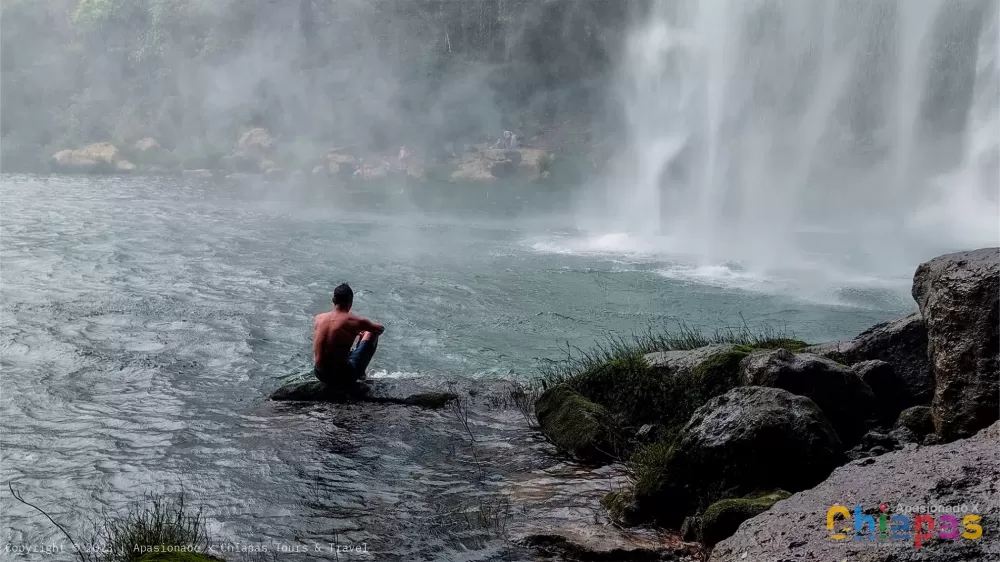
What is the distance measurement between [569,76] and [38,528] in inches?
1363

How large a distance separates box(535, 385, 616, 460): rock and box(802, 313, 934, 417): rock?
193cm

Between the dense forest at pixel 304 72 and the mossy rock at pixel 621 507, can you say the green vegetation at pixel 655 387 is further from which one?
the dense forest at pixel 304 72

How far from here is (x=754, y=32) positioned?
26.6 m

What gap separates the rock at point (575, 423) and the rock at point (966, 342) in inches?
87.2

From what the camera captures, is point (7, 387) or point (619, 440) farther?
point (7, 387)

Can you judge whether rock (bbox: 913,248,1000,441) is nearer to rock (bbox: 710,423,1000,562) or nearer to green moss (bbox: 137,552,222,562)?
rock (bbox: 710,423,1000,562)

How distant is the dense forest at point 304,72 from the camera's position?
36.4 metres

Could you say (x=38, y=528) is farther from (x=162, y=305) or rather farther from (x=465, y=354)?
(x=162, y=305)

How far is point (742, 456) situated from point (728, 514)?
563 mm

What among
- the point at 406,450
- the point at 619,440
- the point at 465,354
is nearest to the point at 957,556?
the point at 619,440

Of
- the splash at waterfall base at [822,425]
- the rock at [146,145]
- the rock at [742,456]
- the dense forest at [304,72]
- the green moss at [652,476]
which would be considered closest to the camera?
the splash at waterfall base at [822,425]

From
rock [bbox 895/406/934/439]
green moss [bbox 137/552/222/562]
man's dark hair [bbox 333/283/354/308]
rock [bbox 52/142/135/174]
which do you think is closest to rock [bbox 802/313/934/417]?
rock [bbox 895/406/934/439]

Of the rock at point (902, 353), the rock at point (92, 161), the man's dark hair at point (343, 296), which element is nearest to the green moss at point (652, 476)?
the rock at point (902, 353)

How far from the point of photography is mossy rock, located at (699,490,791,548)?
401cm
